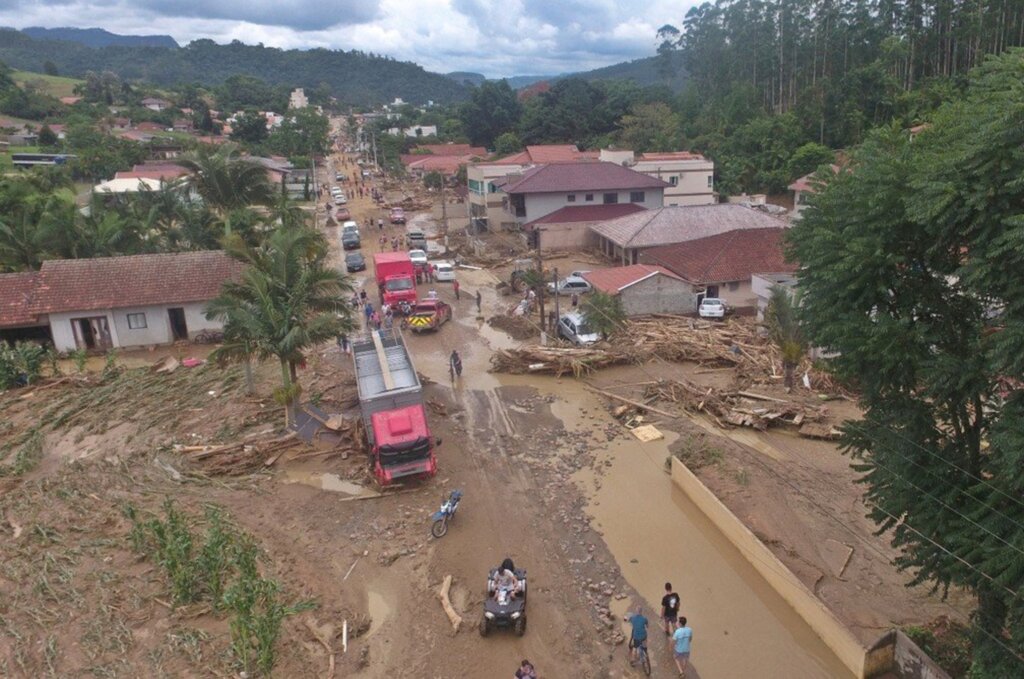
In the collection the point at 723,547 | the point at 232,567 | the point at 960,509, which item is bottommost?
the point at 723,547

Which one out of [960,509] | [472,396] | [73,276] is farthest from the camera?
[73,276]

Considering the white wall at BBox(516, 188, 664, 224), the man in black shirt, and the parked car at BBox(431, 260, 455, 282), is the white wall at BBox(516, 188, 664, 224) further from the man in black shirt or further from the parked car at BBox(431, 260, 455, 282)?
the man in black shirt

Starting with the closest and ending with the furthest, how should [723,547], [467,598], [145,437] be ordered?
1. [467,598]
2. [723,547]
3. [145,437]

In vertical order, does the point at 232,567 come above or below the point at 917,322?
below

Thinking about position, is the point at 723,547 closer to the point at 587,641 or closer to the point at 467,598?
the point at 587,641

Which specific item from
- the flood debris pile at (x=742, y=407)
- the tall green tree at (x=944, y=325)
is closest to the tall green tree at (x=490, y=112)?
the flood debris pile at (x=742, y=407)

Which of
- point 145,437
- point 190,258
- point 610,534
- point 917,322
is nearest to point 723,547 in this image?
point 610,534
